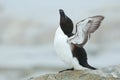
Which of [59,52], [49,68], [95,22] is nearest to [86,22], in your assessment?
[95,22]

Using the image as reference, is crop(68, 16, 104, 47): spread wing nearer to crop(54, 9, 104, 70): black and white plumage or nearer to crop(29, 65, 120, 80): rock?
crop(54, 9, 104, 70): black and white plumage

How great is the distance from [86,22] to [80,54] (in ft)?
0.51

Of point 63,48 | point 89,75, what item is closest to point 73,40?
point 63,48

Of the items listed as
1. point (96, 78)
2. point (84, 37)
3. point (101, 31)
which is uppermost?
point (101, 31)

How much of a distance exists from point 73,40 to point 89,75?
0.15 meters

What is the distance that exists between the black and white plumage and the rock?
0.02 m

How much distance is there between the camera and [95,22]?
202 cm

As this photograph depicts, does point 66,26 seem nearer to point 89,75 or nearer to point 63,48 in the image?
point 63,48

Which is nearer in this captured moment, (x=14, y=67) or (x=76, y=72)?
(x=76, y=72)

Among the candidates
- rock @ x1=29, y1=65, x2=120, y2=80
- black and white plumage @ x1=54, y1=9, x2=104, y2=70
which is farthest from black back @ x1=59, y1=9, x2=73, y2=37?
rock @ x1=29, y1=65, x2=120, y2=80

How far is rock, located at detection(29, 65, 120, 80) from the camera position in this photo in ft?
6.86

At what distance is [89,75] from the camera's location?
82.8 inches

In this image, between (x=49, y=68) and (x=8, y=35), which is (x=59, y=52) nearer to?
(x=49, y=68)

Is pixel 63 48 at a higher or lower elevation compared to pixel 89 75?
higher
